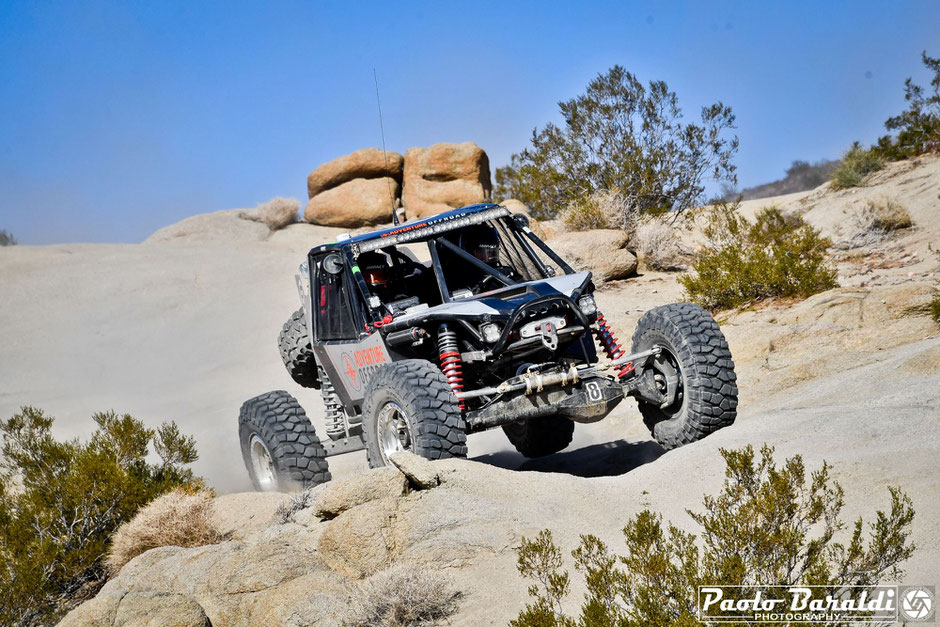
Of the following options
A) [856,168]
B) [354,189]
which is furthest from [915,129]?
[354,189]

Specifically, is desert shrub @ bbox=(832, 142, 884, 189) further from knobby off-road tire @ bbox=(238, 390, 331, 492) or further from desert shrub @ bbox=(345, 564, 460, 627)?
desert shrub @ bbox=(345, 564, 460, 627)

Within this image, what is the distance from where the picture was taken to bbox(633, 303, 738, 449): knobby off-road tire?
695cm

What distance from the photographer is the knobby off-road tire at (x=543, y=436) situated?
9.81 meters

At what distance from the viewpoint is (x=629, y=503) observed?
225 inches

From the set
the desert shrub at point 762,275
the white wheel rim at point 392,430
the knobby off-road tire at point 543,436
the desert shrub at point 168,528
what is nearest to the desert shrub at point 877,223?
the desert shrub at point 762,275

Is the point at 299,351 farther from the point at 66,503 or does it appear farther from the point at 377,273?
the point at 66,503

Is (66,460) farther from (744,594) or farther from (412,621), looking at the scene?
(744,594)

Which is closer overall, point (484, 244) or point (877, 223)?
point (484, 244)

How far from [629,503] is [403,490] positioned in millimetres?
1539

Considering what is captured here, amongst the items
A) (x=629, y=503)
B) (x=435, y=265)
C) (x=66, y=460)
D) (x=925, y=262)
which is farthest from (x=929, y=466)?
(x=925, y=262)

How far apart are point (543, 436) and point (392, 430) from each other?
10.5ft

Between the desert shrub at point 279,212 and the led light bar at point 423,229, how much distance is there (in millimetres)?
27394

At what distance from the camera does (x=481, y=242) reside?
28.5 feet

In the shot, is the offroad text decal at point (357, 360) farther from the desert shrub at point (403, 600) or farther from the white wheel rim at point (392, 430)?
the desert shrub at point (403, 600)
